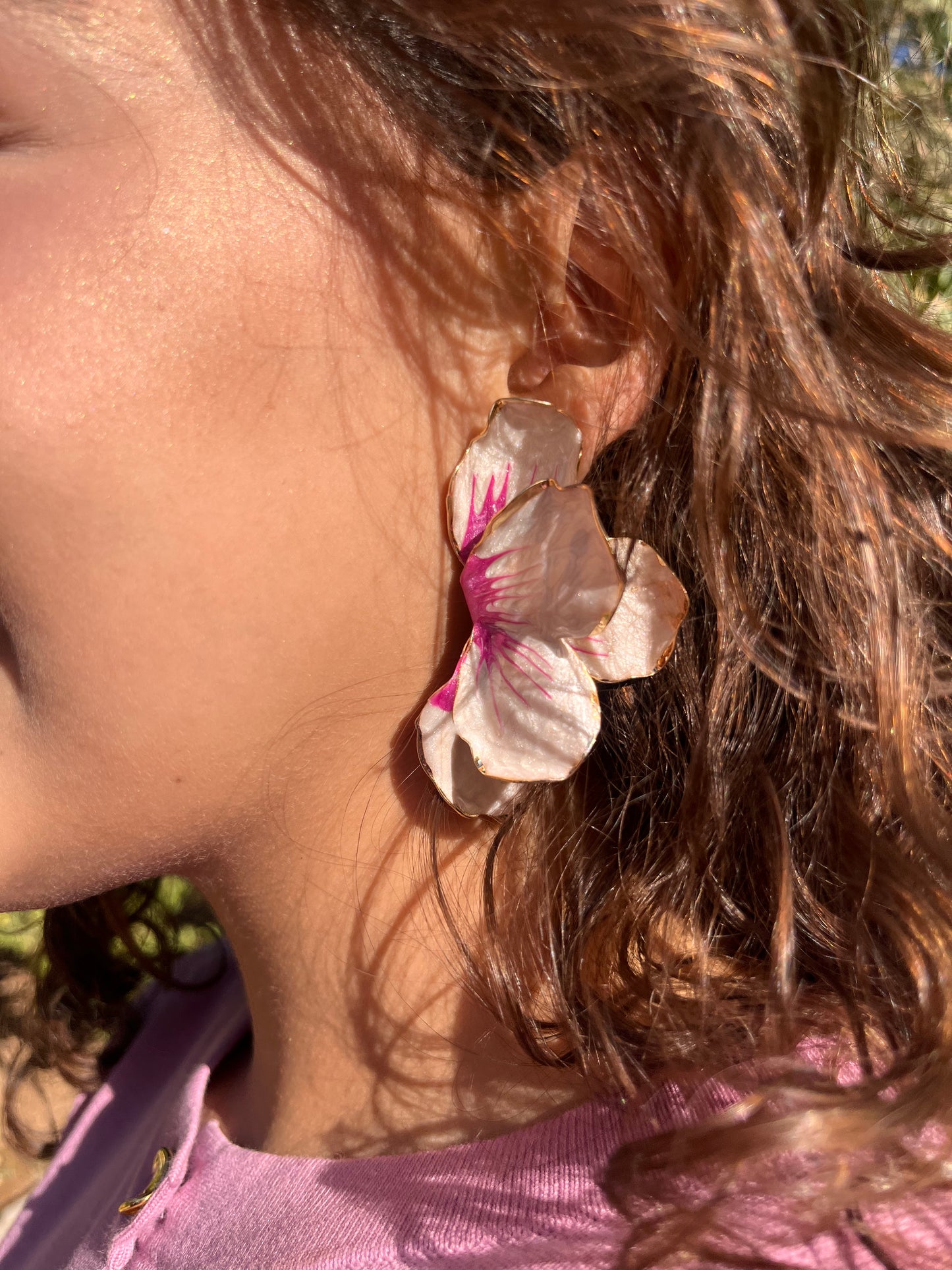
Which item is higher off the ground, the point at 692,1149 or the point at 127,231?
the point at 127,231

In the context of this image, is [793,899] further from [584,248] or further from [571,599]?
[584,248]

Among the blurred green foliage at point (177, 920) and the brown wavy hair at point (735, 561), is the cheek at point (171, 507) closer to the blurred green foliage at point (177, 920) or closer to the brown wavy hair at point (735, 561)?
the brown wavy hair at point (735, 561)

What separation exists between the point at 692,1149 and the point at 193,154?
986 millimetres

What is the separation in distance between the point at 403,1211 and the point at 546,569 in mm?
657

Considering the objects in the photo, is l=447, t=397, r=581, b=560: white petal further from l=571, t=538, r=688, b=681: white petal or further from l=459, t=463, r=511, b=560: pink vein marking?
l=571, t=538, r=688, b=681: white petal

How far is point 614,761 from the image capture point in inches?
47.7

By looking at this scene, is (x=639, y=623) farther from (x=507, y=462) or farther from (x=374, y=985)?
(x=374, y=985)

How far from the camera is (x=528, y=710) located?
1059mm

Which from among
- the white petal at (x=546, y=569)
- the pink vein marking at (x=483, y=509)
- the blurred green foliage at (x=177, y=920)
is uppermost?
the pink vein marking at (x=483, y=509)

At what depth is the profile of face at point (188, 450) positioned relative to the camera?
0.92 meters

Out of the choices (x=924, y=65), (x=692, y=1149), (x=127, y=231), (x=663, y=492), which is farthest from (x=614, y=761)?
(x=924, y=65)

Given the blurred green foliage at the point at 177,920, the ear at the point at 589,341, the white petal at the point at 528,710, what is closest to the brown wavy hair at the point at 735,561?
the ear at the point at 589,341

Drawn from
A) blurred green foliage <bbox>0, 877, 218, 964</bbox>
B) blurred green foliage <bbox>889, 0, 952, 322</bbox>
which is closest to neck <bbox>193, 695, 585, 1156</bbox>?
blurred green foliage <bbox>0, 877, 218, 964</bbox>

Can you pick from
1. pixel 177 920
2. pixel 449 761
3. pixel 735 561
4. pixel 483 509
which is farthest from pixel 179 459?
pixel 177 920
